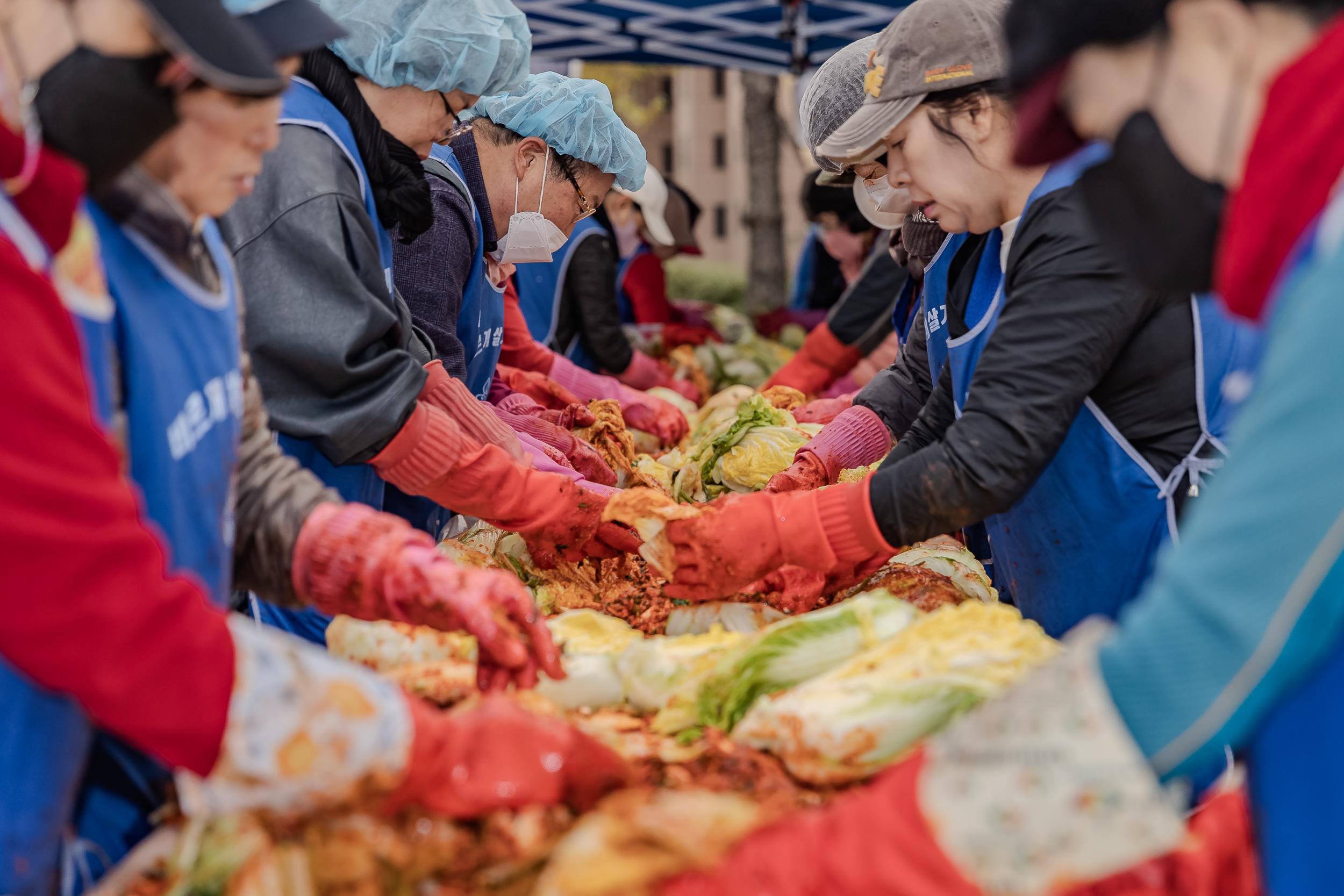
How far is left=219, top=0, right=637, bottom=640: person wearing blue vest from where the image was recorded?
2.69 metres

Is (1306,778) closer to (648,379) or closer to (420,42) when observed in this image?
(420,42)

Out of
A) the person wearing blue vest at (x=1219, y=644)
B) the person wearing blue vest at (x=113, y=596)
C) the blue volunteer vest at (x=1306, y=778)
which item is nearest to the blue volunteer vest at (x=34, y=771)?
the person wearing blue vest at (x=113, y=596)

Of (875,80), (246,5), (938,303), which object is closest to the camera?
(246,5)

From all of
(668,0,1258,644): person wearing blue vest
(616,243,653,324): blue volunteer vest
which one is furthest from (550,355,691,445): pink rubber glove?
(668,0,1258,644): person wearing blue vest

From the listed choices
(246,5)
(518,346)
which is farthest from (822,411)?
(246,5)

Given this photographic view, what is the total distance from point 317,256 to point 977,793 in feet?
6.88

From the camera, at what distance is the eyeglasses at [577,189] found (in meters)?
4.25

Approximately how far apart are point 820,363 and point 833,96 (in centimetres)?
330

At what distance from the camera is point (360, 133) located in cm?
297

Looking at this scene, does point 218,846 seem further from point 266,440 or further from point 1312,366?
point 1312,366

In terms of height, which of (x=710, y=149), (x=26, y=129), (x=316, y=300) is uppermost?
(x=26, y=129)

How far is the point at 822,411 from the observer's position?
510 centimetres

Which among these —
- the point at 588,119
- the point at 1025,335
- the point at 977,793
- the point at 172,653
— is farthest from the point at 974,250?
the point at 172,653

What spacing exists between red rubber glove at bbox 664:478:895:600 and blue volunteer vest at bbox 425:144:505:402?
5.63 ft
